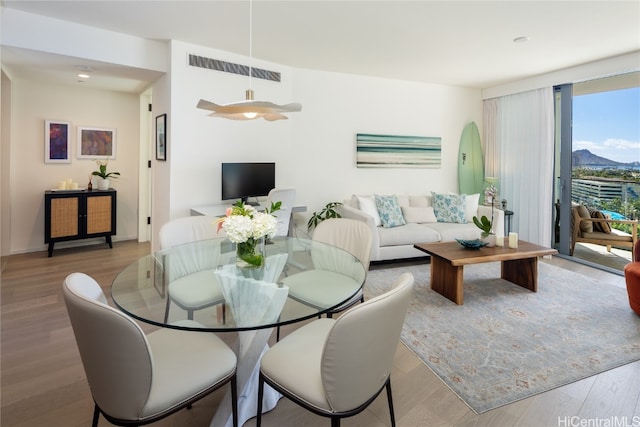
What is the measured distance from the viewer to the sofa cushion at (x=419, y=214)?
4.91m

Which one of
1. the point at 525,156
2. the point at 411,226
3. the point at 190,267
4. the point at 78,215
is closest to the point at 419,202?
the point at 411,226

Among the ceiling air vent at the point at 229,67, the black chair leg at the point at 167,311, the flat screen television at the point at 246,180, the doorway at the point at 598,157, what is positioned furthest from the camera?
the doorway at the point at 598,157

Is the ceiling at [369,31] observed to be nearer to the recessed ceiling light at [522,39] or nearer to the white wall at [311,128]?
the recessed ceiling light at [522,39]

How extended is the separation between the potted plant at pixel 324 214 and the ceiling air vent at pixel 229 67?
1807mm

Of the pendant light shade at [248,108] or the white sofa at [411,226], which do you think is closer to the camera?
the pendant light shade at [248,108]

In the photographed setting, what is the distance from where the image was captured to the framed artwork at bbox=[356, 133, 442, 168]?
5242 mm

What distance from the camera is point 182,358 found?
1495 millimetres

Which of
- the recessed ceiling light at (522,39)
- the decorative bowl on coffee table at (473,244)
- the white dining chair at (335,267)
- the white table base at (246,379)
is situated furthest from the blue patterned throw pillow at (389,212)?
the white table base at (246,379)

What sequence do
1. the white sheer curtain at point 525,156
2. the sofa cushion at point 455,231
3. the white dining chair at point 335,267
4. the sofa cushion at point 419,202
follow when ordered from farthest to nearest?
the sofa cushion at point 419,202, the white sheer curtain at point 525,156, the sofa cushion at point 455,231, the white dining chair at point 335,267

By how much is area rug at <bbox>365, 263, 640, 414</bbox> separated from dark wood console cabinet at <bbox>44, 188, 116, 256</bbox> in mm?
4000

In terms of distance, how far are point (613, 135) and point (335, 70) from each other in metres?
3.66

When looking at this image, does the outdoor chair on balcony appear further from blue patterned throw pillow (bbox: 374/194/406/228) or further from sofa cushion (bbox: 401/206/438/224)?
blue patterned throw pillow (bbox: 374/194/406/228)

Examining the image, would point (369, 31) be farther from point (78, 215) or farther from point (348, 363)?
point (78, 215)

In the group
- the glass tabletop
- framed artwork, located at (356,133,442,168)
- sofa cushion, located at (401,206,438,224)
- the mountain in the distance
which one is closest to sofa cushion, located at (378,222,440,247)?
sofa cushion, located at (401,206,438,224)
